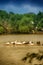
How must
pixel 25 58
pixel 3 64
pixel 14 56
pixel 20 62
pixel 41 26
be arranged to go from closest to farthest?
pixel 3 64 < pixel 20 62 < pixel 25 58 < pixel 14 56 < pixel 41 26

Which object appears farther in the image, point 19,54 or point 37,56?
point 19,54

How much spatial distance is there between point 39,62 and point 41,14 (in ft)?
205

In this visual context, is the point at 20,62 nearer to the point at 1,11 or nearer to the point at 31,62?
the point at 31,62

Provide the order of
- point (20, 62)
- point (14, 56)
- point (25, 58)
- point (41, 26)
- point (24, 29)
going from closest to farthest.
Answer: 1. point (20, 62)
2. point (25, 58)
3. point (14, 56)
4. point (24, 29)
5. point (41, 26)

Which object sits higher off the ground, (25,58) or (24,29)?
(25,58)

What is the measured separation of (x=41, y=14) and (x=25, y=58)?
Result: 203 feet

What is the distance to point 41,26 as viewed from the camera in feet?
163

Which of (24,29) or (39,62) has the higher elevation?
(39,62)

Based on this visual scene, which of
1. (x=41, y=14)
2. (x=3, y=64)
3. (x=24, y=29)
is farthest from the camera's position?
(x=41, y=14)

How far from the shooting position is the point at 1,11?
3169 inches

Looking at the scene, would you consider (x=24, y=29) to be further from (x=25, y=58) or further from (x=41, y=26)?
(x=25, y=58)

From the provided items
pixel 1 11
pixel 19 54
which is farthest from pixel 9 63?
pixel 1 11

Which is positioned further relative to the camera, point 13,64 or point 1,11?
point 1,11

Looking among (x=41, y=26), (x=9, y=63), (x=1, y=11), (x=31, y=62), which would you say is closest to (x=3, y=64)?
(x=9, y=63)
